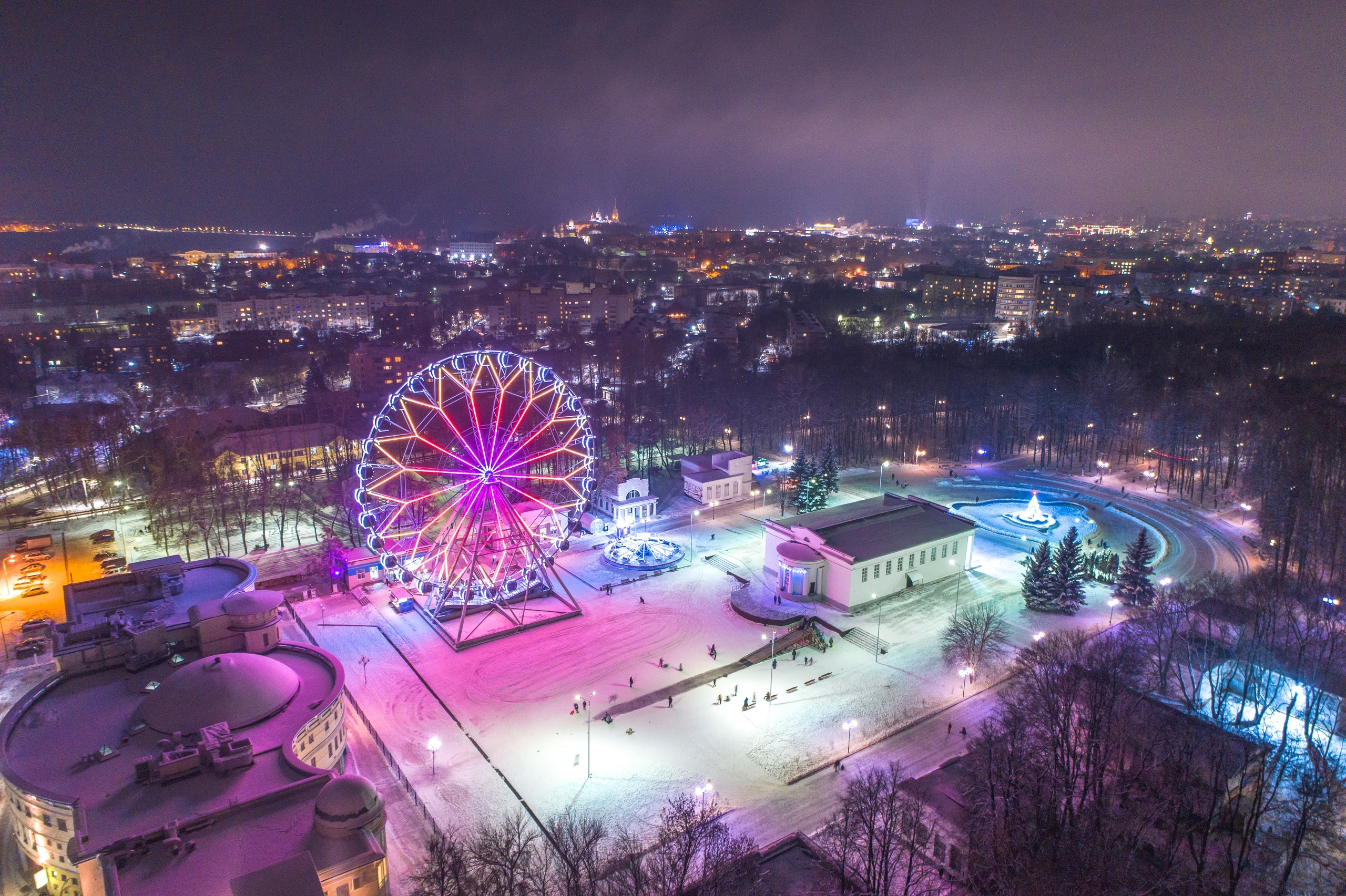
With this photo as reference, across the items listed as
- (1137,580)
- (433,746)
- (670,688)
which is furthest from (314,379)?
(1137,580)

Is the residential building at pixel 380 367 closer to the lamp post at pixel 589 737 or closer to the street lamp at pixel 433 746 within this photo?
the lamp post at pixel 589 737

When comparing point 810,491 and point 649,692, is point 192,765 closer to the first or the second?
point 649,692

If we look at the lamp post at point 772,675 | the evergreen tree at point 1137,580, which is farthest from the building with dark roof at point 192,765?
the evergreen tree at point 1137,580

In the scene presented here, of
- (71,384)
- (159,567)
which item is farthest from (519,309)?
(159,567)

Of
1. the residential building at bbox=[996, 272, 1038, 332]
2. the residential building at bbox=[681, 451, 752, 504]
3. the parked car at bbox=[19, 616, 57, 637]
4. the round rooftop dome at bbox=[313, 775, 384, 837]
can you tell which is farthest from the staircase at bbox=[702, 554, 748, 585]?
the residential building at bbox=[996, 272, 1038, 332]

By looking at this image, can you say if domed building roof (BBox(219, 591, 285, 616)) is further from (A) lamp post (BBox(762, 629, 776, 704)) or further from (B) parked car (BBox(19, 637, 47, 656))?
(A) lamp post (BBox(762, 629, 776, 704))

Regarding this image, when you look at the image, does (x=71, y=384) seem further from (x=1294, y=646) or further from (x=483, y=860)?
(x=1294, y=646)
